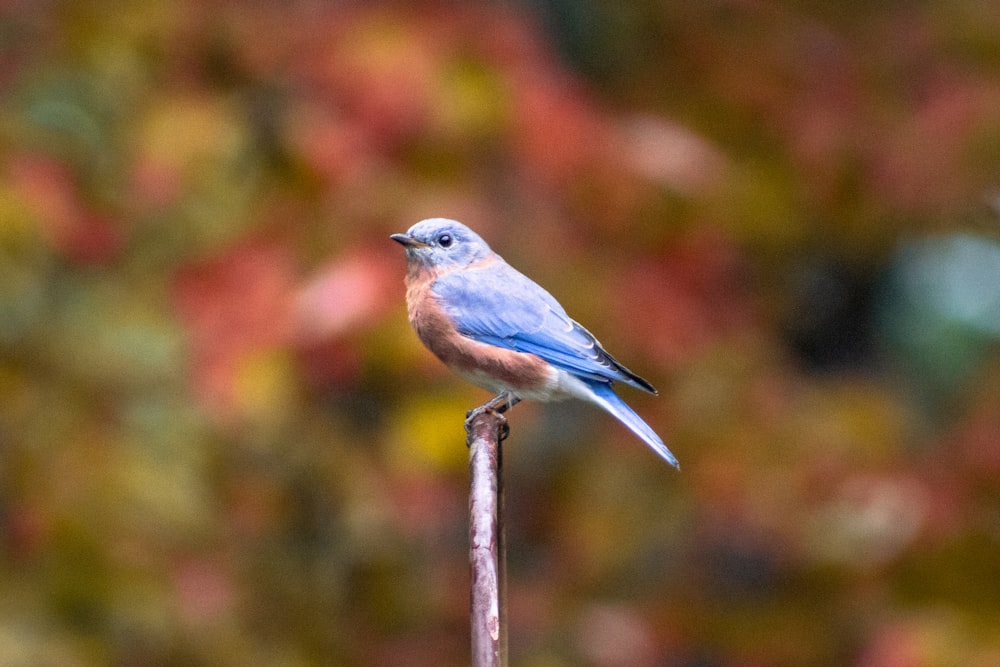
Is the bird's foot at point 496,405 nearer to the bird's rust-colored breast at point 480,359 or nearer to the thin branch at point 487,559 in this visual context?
the bird's rust-colored breast at point 480,359

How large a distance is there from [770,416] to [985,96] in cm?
129

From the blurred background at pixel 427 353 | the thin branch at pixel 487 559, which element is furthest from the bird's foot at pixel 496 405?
the thin branch at pixel 487 559

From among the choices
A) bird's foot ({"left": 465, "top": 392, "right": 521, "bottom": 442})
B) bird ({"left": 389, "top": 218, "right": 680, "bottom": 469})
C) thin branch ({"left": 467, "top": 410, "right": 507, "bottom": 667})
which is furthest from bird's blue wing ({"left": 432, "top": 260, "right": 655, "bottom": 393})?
thin branch ({"left": 467, "top": 410, "right": 507, "bottom": 667})

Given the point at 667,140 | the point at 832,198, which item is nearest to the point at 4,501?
the point at 667,140

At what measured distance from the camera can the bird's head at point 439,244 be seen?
10.7 feet

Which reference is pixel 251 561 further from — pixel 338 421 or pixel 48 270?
pixel 48 270

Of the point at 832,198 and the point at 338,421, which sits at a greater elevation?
the point at 832,198

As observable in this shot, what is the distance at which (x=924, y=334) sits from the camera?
677cm

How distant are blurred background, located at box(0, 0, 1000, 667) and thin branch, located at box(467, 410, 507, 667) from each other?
1.92 meters

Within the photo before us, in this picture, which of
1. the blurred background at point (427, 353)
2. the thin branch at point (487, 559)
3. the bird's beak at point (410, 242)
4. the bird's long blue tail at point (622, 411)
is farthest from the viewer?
the blurred background at point (427, 353)

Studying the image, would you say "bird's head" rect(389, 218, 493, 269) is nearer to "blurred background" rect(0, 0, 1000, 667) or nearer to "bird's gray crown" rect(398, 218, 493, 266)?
"bird's gray crown" rect(398, 218, 493, 266)

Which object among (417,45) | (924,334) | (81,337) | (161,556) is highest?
(924,334)

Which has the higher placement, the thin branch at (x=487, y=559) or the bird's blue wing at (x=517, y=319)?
the bird's blue wing at (x=517, y=319)

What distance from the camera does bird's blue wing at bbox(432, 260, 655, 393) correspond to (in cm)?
311
